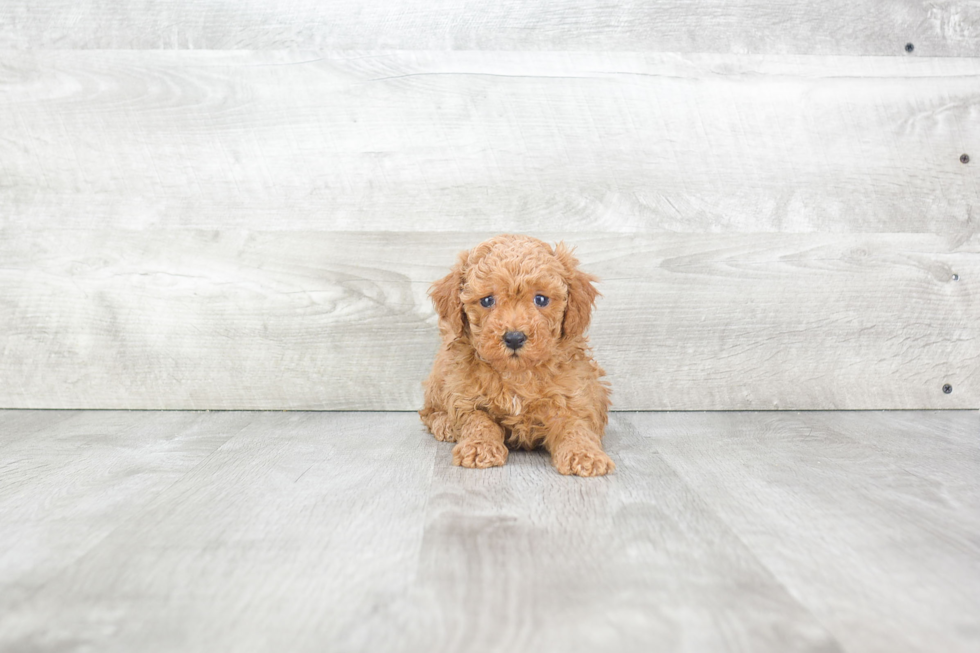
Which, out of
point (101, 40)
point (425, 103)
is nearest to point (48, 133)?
point (101, 40)

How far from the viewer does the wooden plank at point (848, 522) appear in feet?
3.36

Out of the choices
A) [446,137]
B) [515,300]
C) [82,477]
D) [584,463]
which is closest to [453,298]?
[515,300]

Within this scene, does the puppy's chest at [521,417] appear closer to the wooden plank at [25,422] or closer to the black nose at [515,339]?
the black nose at [515,339]

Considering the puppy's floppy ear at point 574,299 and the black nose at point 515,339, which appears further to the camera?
the puppy's floppy ear at point 574,299

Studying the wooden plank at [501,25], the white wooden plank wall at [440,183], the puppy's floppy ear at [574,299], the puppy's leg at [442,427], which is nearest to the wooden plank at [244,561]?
the puppy's leg at [442,427]

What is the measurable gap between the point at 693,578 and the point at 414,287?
1520 mm

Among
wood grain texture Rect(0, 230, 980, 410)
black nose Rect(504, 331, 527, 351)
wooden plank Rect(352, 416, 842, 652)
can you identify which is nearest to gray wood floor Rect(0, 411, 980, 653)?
wooden plank Rect(352, 416, 842, 652)

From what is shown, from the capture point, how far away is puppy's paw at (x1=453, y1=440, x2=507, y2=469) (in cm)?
177

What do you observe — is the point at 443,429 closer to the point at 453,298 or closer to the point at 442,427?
the point at 442,427

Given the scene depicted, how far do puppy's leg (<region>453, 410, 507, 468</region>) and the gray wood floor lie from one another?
0.05 metres

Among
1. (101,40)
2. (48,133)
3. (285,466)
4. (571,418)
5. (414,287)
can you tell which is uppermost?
(101,40)

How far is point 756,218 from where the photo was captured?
2461 millimetres

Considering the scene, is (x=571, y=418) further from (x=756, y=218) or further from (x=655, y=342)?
(x=756, y=218)

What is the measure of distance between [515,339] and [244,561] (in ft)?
2.51
